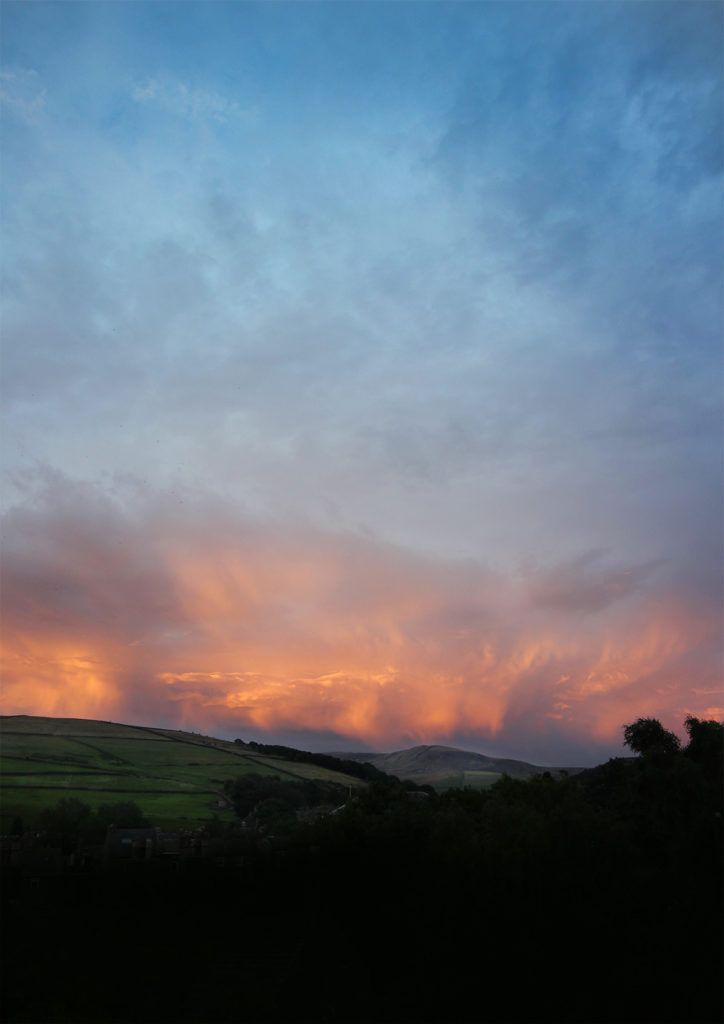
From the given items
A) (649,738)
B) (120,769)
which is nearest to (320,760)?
(120,769)

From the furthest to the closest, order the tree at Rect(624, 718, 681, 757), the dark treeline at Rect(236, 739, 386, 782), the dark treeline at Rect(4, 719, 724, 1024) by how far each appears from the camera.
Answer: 1. the dark treeline at Rect(236, 739, 386, 782)
2. the tree at Rect(624, 718, 681, 757)
3. the dark treeline at Rect(4, 719, 724, 1024)

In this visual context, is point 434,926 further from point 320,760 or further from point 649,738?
point 320,760

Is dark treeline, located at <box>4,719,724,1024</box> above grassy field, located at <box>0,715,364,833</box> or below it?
below

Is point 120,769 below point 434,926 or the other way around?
the other way around

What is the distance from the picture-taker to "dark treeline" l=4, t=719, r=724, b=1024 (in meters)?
22.9

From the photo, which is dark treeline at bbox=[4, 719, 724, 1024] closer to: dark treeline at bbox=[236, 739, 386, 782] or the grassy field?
the grassy field

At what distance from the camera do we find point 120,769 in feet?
189

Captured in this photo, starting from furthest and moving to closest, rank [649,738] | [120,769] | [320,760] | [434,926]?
[320,760] → [120,769] → [649,738] → [434,926]

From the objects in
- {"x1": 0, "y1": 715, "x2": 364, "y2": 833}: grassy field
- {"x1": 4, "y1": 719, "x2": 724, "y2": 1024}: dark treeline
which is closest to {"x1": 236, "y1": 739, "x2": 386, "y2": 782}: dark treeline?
{"x1": 0, "y1": 715, "x2": 364, "y2": 833}: grassy field

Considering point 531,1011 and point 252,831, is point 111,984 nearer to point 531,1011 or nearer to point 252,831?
point 531,1011

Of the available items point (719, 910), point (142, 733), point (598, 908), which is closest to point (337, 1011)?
point (598, 908)

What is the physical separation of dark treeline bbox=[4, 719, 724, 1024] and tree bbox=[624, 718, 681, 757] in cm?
11

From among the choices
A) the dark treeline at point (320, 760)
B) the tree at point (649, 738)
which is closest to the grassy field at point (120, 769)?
the dark treeline at point (320, 760)

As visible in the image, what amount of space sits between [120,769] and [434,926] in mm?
38723
